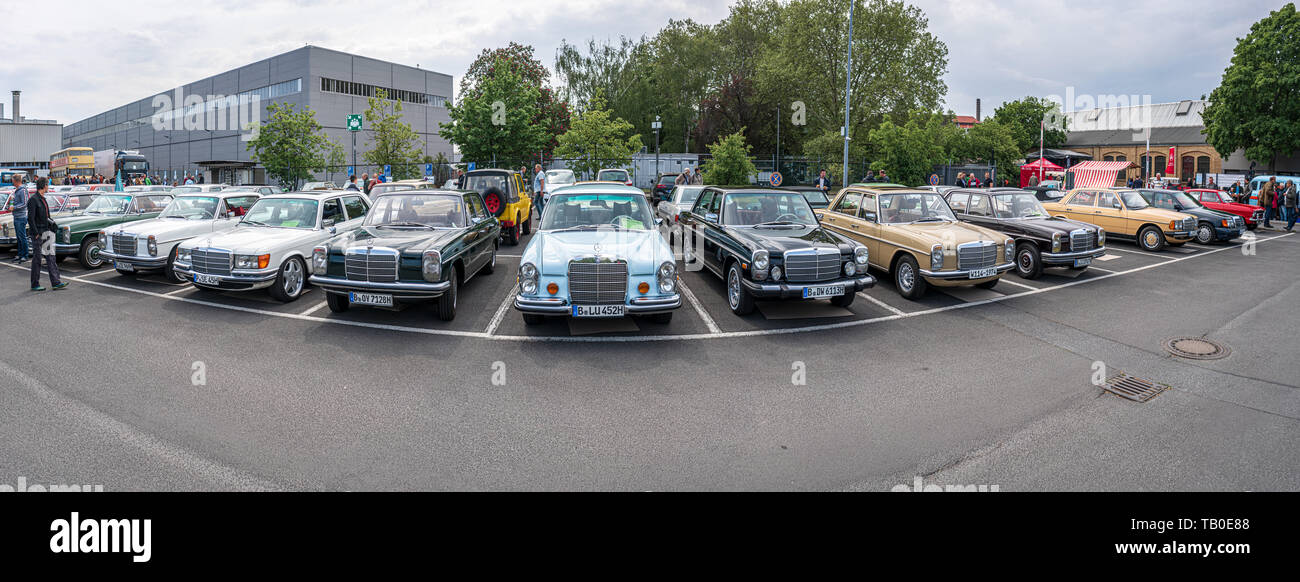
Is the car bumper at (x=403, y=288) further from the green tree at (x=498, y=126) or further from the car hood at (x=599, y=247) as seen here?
the green tree at (x=498, y=126)

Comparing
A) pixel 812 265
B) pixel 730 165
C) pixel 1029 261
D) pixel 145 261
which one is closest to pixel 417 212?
Result: pixel 145 261

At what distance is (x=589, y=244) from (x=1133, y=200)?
56.4 ft

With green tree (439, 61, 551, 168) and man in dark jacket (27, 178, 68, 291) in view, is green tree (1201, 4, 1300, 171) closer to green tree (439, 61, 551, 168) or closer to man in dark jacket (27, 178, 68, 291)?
green tree (439, 61, 551, 168)

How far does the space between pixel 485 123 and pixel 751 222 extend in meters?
22.8

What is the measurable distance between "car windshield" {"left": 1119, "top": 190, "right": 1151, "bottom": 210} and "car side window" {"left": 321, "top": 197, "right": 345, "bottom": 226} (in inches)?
773

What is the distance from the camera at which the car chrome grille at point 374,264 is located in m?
8.62

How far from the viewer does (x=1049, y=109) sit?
265ft

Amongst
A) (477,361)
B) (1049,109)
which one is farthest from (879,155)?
(1049,109)

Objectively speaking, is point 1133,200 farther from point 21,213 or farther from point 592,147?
point 21,213

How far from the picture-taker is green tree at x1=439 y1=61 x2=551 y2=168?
30609mm

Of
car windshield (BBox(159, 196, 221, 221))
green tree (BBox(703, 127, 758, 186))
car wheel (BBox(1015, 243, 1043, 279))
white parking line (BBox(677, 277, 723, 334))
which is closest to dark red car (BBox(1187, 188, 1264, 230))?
car wheel (BBox(1015, 243, 1043, 279))

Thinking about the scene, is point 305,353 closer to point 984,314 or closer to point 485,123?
point 984,314

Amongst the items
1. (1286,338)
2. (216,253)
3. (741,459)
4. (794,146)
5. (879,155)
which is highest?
(794,146)

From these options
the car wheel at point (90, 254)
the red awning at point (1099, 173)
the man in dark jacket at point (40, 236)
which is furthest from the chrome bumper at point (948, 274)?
the red awning at point (1099, 173)
